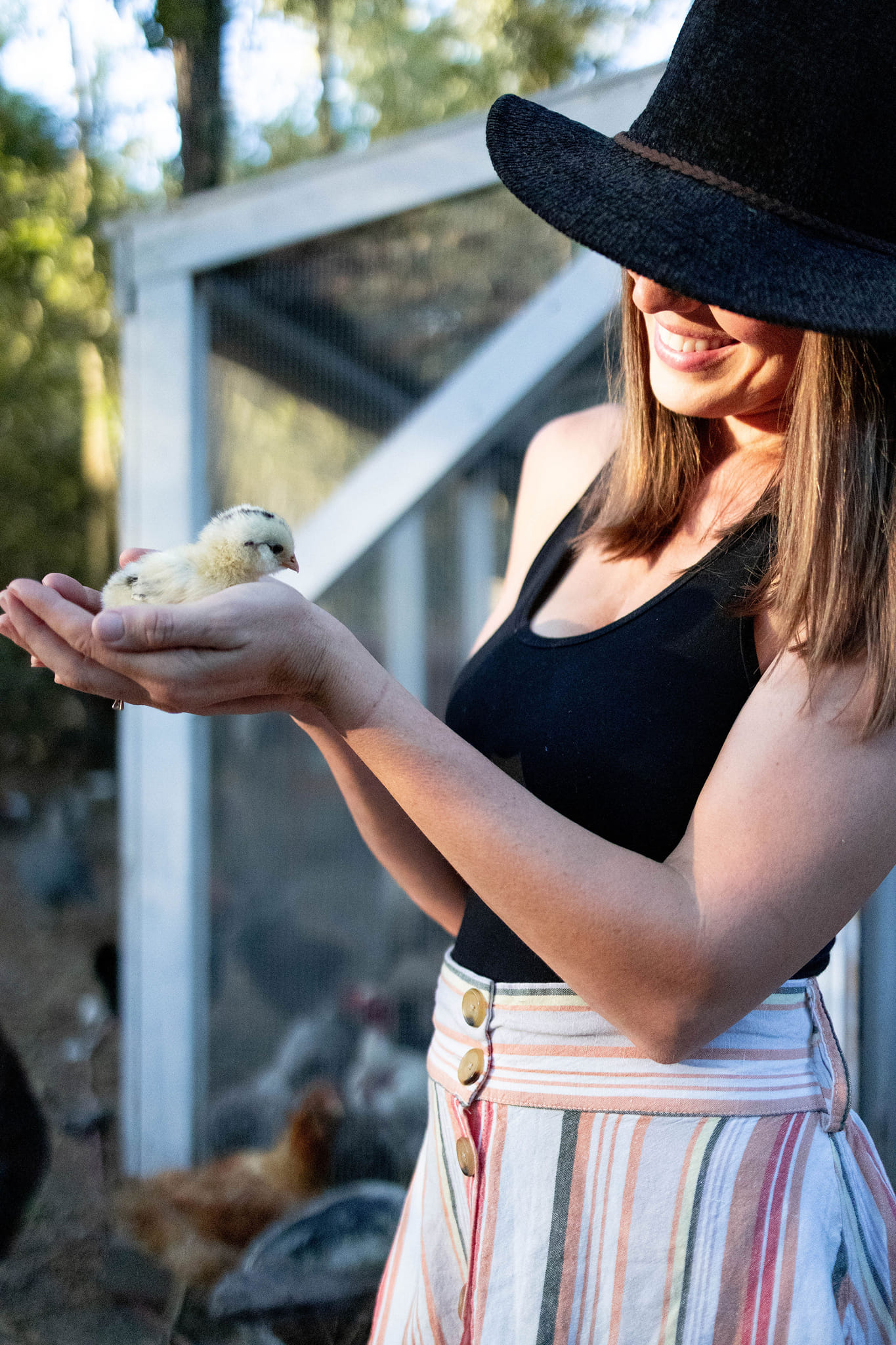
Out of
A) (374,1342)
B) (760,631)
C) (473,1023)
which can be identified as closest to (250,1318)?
(374,1342)

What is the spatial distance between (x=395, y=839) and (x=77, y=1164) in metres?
2.13

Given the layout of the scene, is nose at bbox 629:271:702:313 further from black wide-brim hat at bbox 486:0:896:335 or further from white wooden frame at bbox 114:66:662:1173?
white wooden frame at bbox 114:66:662:1173

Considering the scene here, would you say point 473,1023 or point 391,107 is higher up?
point 391,107

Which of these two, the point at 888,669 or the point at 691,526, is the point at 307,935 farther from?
the point at 888,669

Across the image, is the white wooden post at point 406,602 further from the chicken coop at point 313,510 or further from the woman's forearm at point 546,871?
the woman's forearm at point 546,871

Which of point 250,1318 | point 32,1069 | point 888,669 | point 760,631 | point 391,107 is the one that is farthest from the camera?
point 391,107

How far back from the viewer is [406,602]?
2729 millimetres

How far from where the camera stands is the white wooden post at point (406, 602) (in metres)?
2.60

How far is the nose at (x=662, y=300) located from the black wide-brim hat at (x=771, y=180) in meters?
0.08

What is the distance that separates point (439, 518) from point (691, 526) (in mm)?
1465

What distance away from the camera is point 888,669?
2.82 ft

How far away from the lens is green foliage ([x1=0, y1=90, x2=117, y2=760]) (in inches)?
191

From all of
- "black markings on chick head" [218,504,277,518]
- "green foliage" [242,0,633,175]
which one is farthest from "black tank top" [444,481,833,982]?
"green foliage" [242,0,633,175]

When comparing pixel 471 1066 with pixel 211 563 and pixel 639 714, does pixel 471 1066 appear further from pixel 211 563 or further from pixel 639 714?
pixel 211 563
